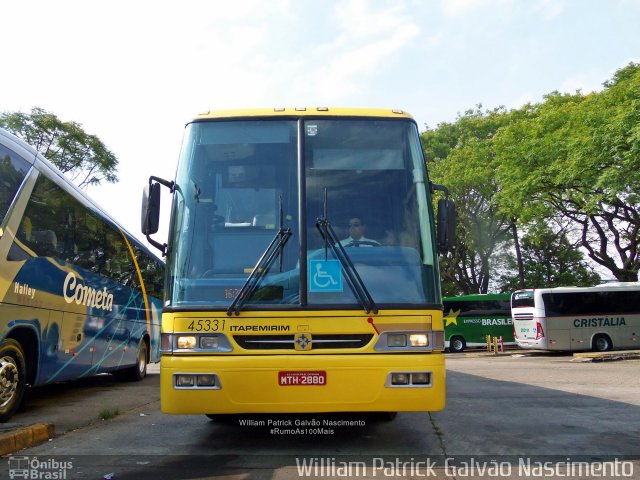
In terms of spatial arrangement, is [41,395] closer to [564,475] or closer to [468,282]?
[564,475]

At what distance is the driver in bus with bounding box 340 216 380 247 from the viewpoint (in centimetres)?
570

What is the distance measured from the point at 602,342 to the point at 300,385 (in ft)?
81.4

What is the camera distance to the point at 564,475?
16.2ft

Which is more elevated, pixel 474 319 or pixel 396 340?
pixel 474 319

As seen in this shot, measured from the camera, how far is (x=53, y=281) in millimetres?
8453

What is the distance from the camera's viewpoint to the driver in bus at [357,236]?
18.7ft

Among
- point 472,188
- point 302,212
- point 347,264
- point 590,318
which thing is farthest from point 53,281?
point 472,188

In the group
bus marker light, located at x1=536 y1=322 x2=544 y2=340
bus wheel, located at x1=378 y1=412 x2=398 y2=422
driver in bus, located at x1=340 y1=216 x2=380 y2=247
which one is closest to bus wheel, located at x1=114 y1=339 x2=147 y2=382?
bus wheel, located at x1=378 y1=412 x2=398 y2=422

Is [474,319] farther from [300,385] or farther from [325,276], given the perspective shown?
[300,385]

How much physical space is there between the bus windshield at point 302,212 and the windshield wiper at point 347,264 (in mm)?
21

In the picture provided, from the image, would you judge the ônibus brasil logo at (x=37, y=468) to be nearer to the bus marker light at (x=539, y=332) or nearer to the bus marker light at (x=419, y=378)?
the bus marker light at (x=419, y=378)

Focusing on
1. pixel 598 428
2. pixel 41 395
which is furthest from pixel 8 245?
pixel 598 428

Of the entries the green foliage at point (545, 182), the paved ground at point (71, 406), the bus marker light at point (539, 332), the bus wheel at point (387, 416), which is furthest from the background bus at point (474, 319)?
the bus wheel at point (387, 416)

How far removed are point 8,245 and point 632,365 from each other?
1662 cm
